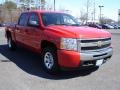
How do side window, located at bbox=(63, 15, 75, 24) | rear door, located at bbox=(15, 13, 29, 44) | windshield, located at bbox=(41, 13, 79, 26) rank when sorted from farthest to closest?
rear door, located at bbox=(15, 13, 29, 44) < side window, located at bbox=(63, 15, 75, 24) < windshield, located at bbox=(41, 13, 79, 26)

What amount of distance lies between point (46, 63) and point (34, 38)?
111cm

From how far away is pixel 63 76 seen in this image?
6969mm

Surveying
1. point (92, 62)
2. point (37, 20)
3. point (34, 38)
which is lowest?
point (92, 62)

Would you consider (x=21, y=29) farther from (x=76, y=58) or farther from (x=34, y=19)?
(x=76, y=58)

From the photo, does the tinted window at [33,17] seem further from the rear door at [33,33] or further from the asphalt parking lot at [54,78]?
the asphalt parking lot at [54,78]

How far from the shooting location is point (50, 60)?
23.5ft

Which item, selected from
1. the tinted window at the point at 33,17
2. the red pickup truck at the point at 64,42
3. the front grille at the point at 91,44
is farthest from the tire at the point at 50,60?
the tinted window at the point at 33,17

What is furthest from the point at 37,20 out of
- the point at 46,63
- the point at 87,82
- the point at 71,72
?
the point at 87,82

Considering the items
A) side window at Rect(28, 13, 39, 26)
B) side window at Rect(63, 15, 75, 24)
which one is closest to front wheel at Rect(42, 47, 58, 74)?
side window at Rect(28, 13, 39, 26)

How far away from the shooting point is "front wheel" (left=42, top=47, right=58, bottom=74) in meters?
6.85

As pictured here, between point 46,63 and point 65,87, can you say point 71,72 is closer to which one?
point 46,63

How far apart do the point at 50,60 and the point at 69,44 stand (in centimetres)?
102

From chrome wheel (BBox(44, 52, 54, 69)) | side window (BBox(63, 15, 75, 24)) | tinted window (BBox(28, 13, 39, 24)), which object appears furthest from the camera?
side window (BBox(63, 15, 75, 24))

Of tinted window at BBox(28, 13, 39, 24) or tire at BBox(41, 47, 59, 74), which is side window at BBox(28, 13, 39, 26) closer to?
tinted window at BBox(28, 13, 39, 24)
